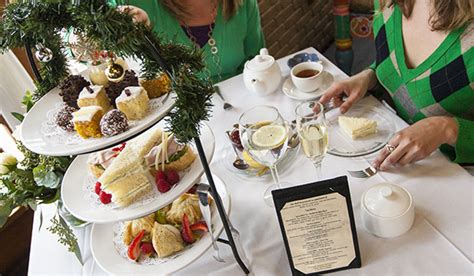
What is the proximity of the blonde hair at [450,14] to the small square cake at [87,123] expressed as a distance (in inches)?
35.7

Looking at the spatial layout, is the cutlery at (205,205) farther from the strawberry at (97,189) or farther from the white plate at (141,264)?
the strawberry at (97,189)

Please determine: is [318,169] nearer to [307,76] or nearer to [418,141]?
[418,141]

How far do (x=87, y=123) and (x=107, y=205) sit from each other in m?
0.18

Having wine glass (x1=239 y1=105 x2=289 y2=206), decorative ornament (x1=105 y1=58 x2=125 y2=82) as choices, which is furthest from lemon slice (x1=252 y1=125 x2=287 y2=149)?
decorative ornament (x1=105 y1=58 x2=125 y2=82)

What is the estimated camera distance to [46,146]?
76 centimetres

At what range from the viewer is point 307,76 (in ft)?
4.43

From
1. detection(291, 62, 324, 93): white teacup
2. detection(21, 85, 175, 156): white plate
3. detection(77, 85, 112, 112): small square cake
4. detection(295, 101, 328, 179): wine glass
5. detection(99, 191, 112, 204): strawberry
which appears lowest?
detection(291, 62, 324, 93): white teacup

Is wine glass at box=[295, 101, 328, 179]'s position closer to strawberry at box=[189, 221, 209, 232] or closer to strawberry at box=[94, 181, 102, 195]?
strawberry at box=[189, 221, 209, 232]

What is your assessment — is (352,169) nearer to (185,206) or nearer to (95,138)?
(185,206)

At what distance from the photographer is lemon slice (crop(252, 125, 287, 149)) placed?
92 centimetres

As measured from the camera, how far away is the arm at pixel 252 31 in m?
1.72

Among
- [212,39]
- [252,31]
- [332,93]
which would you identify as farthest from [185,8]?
[332,93]

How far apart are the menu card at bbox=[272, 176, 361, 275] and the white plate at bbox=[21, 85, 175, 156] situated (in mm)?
260

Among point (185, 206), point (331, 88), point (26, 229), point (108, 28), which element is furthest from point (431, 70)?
point (26, 229)
